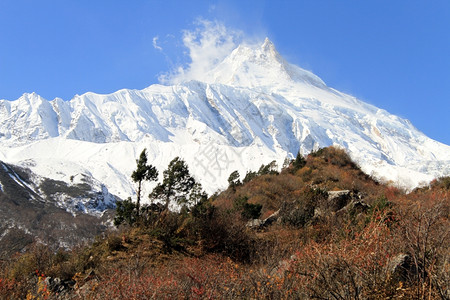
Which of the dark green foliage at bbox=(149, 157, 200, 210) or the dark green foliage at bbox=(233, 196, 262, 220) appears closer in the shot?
the dark green foliage at bbox=(233, 196, 262, 220)

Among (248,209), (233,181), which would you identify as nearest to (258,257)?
(248,209)

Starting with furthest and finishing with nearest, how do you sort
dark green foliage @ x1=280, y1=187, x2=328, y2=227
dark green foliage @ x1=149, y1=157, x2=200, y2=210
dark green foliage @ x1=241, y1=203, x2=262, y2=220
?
dark green foliage @ x1=149, y1=157, x2=200, y2=210 < dark green foliage @ x1=241, y1=203, x2=262, y2=220 < dark green foliage @ x1=280, y1=187, x2=328, y2=227

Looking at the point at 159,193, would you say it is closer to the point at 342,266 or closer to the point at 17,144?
the point at 342,266

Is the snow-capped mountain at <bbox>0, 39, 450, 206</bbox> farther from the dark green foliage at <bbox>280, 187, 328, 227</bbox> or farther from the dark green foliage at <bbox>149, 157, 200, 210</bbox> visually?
the dark green foliage at <bbox>280, 187, 328, 227</bbox>

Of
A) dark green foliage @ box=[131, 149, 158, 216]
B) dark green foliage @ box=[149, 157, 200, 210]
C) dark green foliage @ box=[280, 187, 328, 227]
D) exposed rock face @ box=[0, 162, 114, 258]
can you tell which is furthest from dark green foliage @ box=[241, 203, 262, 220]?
exposed rock face @ box=[0, 162, 114, 258]

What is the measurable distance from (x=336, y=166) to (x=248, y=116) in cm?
17808

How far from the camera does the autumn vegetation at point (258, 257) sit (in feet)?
12.1

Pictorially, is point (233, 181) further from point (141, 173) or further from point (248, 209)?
point (248, 209)

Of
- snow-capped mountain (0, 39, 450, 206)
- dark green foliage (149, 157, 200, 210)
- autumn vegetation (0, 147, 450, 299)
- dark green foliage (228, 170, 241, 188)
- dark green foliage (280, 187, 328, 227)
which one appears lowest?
autumn vegetation (0, 147, 450, 299)

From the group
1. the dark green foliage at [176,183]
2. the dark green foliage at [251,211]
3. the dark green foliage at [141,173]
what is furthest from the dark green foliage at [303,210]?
the dark green foliage at [141,173]

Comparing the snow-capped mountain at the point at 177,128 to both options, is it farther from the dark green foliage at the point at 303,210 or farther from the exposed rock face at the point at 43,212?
the dark green foliage at the point at 303,210

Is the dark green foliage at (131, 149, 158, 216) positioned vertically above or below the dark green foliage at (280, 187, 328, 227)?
above

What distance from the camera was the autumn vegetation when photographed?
3.69m

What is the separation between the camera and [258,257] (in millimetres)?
7543
